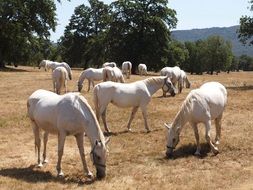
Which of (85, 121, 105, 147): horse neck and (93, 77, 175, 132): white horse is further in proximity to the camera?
(93, 77, 175, 132): white horse

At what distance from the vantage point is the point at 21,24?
57.4 meters

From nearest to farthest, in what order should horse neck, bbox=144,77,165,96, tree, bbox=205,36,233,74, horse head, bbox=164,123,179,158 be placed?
horse head, bbox=164,123,179,158
horse neck, bbox=144,77,165,96
tree, bbox=205,36,233,74

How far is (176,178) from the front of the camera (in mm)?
10945

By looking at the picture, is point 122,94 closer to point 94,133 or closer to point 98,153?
point 94,133

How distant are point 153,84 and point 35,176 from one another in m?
7.51

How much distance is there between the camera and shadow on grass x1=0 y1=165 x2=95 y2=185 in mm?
10663

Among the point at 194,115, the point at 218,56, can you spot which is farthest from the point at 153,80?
the point at 218,56

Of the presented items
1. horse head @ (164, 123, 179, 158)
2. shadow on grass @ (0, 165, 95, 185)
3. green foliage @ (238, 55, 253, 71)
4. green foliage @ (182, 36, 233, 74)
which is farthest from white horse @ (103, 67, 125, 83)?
green foliage @ (238, 55, 253, 71)

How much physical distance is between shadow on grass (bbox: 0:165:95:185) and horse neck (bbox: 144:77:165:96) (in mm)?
6675

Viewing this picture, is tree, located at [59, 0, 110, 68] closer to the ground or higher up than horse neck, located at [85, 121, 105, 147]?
higher up

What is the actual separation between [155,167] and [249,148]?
336cm

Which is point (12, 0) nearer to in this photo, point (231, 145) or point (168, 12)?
point (168, 12)

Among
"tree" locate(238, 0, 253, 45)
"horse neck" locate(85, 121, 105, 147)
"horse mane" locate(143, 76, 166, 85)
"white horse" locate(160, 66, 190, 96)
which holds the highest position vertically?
"tree" locate(238, 0, 253, 45)

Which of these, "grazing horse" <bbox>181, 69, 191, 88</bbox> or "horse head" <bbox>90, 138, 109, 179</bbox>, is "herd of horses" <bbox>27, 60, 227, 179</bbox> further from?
"grazing horse" <bbox>181, 69, 191, 88</bbox>
